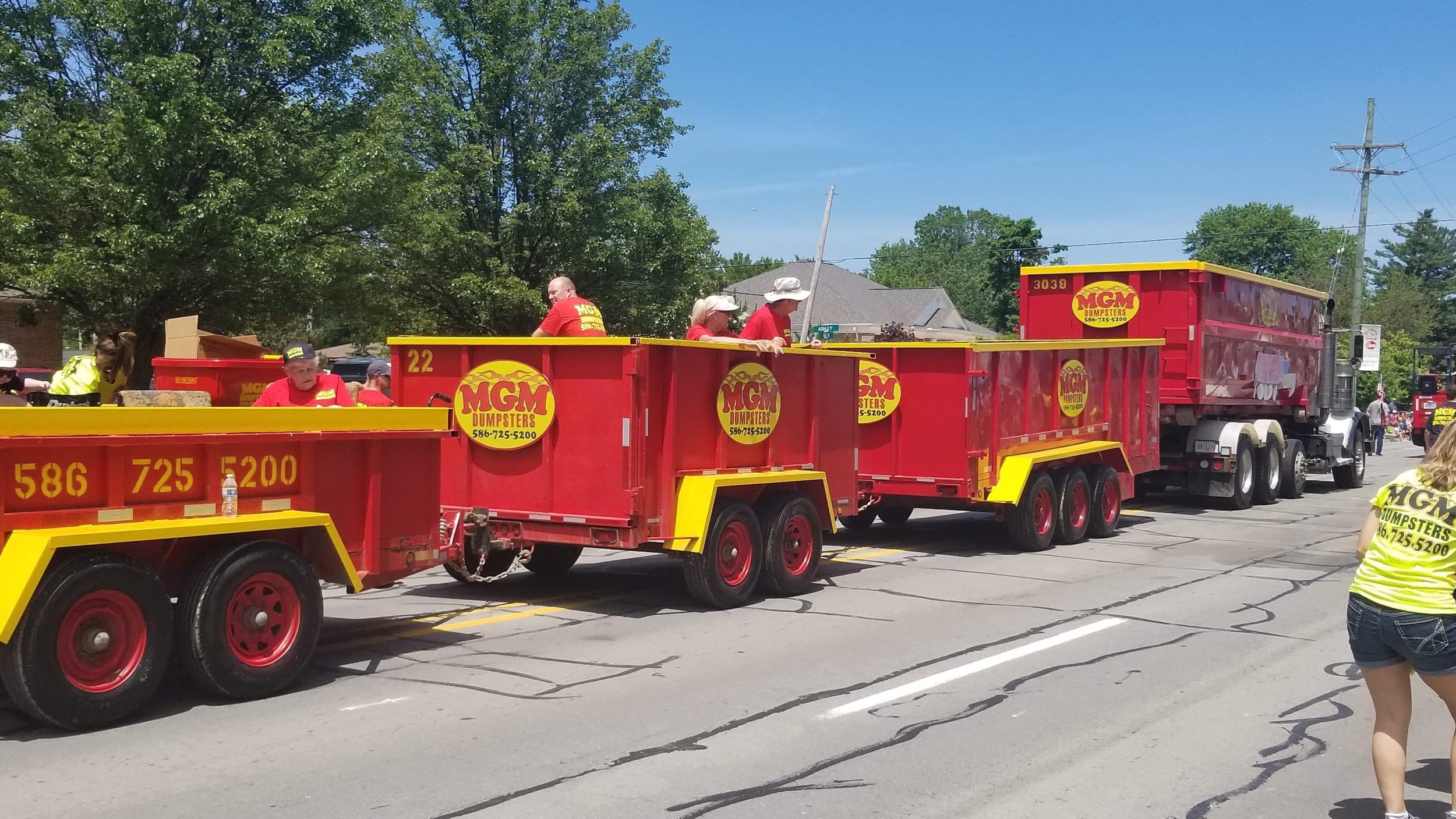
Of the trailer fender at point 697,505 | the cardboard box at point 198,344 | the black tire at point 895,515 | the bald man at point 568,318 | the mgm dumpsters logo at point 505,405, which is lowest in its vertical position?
the black tire at point 895,515

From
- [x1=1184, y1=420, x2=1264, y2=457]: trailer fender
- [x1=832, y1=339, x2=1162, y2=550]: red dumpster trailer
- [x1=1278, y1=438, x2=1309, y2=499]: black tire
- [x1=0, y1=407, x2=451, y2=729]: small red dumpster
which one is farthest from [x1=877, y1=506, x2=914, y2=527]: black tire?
[x1=0, y1=407, x2=451, y2=729]: small red dumpster

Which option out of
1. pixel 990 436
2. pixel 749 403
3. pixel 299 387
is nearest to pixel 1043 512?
pixel 990 436

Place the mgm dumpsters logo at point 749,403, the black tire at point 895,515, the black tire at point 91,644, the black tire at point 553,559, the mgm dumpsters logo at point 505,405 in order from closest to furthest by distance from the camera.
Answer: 1. the black tire at point 91,644
2. the mgm dumpsters logo at point 505,405
3. the mgm dumpsters logo at point 749,403
4. the black tire at point 553,559
5. the black tire at point 895,515

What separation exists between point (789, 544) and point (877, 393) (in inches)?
131

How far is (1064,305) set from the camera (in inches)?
710

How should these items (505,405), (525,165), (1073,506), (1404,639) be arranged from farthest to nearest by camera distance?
(525,165)
(1073,506)
(505,405)
(1404,639)

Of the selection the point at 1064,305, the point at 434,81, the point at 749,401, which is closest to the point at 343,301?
the point at 434,81

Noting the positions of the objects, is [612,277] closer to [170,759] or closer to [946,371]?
[946,371]

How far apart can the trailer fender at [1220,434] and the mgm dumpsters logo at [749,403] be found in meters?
10.4

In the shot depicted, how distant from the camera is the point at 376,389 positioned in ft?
35.3

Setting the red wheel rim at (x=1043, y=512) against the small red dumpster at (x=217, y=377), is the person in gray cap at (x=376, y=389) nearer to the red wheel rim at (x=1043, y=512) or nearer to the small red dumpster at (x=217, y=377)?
the small red dumpster at (x=217, y=377)

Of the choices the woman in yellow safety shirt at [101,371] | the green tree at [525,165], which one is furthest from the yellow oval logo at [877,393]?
the green tree at [525,165]

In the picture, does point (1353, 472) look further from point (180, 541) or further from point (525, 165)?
point (180, 541)

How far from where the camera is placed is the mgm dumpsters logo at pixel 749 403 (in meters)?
A: 9.87
